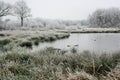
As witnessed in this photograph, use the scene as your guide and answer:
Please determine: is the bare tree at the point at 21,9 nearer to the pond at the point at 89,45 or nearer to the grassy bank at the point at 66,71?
the pond at the point at 89,45

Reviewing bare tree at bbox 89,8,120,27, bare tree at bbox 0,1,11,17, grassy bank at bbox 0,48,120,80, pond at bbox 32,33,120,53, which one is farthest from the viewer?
bare tree at bbox 89,8,120,27

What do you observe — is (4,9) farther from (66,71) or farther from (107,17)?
(66,71)

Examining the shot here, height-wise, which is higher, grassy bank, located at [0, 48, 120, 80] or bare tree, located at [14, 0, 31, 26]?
bare tree, located at [14, 0, 31, 26]

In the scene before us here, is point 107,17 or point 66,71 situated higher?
point 107,17

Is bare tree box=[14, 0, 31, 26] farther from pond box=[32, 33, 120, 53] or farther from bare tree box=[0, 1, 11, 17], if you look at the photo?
pond box=[32, 33, 120, 53]

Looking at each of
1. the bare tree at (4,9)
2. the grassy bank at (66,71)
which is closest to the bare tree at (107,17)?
the bare tree at (4,9)

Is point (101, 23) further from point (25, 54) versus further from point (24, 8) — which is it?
point (25, 54)

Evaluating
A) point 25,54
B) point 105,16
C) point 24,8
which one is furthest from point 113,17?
point 25,54

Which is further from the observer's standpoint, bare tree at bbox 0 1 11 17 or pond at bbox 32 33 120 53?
bare tree at bbox 0 1 11 17

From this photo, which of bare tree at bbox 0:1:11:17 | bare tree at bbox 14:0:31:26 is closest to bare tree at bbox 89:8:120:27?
bare tree at bbox 14:0:31:26

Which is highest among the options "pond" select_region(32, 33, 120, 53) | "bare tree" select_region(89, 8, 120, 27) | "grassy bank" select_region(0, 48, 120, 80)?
"bare tree" select_region(89, 8, 120, 27)

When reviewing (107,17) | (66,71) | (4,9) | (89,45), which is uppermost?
(4,9)

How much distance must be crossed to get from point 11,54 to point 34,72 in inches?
77.8

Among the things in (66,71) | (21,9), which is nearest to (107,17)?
(21,9)
